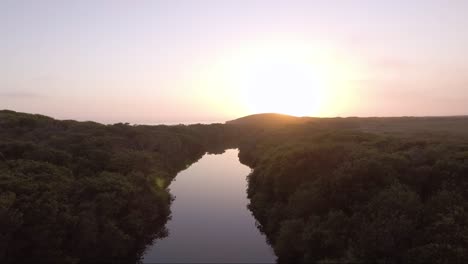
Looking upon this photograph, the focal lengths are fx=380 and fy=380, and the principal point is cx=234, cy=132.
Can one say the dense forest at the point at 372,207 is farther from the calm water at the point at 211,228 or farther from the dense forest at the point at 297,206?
the calm water at the point at 211,228

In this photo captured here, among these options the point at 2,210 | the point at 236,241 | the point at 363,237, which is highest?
the point at 2,210

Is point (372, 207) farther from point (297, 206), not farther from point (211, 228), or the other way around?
point (211, 228)

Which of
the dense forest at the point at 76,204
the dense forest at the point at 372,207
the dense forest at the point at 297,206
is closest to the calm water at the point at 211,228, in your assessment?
the dense forest at the point at 297,206

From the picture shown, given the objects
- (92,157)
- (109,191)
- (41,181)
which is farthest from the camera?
(92,157)

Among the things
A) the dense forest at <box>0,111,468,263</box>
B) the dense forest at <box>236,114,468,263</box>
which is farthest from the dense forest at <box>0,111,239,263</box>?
the dense forest at <box>236,114,468,263</box>

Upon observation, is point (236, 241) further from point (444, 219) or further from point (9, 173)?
point (9, 173)

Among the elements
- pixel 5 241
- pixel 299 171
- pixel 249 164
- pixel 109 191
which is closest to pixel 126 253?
pixel 109 191
